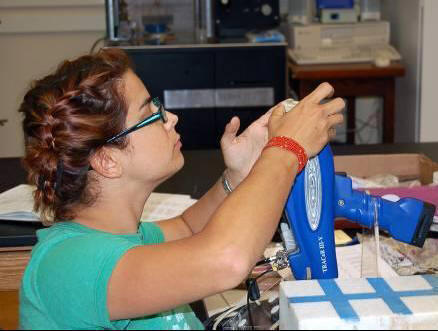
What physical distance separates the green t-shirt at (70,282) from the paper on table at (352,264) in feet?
1.90

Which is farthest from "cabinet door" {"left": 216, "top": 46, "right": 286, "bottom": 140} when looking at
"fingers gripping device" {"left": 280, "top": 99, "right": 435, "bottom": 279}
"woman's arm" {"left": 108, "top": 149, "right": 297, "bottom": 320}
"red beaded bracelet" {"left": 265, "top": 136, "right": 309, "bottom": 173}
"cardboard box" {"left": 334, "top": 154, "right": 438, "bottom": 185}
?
Answer: "woman's arm" {"left": 108, "top": 149, "right": 297, "bottom": 320}

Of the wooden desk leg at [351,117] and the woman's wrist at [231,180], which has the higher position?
the woman's wrist at [231,180]

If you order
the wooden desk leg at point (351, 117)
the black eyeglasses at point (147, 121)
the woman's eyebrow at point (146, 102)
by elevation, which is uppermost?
the woman's eyebrow at point (146, 102)

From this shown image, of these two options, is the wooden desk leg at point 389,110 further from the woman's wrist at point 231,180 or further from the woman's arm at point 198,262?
the woman's arm at point 198,262

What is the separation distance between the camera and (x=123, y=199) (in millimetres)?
1193

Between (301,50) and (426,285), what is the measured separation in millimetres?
3220

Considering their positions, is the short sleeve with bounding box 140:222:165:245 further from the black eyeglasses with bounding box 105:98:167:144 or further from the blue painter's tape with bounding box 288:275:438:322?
the blue painter's tape with bounding box 288:275:438:322

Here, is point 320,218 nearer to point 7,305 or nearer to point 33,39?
point 7,305

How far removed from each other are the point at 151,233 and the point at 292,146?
1.31 feet

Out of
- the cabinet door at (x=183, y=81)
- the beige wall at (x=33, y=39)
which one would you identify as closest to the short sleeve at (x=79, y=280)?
the cabinet door at (x=183, y=81)

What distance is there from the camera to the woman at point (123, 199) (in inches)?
37.2

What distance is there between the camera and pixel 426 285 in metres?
0.99

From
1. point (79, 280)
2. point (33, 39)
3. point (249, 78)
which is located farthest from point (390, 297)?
point (33, 39)

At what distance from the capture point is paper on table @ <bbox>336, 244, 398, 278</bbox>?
1432 millimetres
